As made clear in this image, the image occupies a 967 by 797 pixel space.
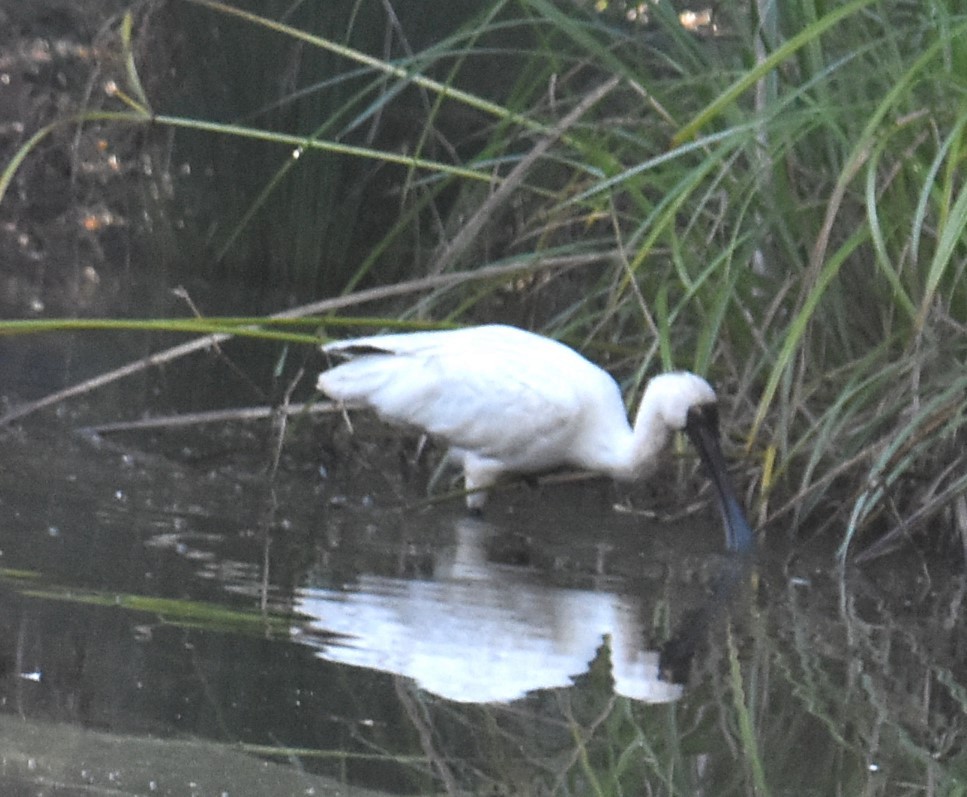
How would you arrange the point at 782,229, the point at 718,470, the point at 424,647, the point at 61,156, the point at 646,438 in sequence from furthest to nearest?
the point at 61,156, the point at 646,438, the point at 718,470, the point at 782,229, the point at 424,647

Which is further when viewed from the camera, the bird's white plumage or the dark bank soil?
the dark bank soil

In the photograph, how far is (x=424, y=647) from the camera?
3.70 metres

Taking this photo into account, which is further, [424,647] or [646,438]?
[646,438]

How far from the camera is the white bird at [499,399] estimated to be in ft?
18.8

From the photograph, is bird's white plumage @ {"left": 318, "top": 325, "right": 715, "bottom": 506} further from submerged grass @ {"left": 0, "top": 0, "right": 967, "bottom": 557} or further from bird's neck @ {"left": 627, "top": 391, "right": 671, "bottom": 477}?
submerged grass @ {"left": 0, "top": 0, "right": 967, "bottom": 557}

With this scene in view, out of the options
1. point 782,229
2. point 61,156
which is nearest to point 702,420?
point 782,229

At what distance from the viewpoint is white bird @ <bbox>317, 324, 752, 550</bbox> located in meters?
5.74

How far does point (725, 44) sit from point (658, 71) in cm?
75

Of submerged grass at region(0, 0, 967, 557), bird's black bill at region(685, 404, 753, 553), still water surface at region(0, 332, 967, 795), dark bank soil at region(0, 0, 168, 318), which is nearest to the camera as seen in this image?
still water surface at region(0, 332, 967, 795)

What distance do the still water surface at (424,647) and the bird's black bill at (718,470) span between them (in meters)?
0.08

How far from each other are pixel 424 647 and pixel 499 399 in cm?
224

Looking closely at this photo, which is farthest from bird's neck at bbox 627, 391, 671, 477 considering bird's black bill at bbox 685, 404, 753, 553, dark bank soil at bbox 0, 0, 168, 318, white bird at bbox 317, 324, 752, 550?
dark bank soil at bbox 0, 0, 168, 318

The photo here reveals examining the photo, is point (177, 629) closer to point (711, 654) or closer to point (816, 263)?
point (711, 654)

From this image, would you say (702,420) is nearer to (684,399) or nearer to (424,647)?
(684,399)
